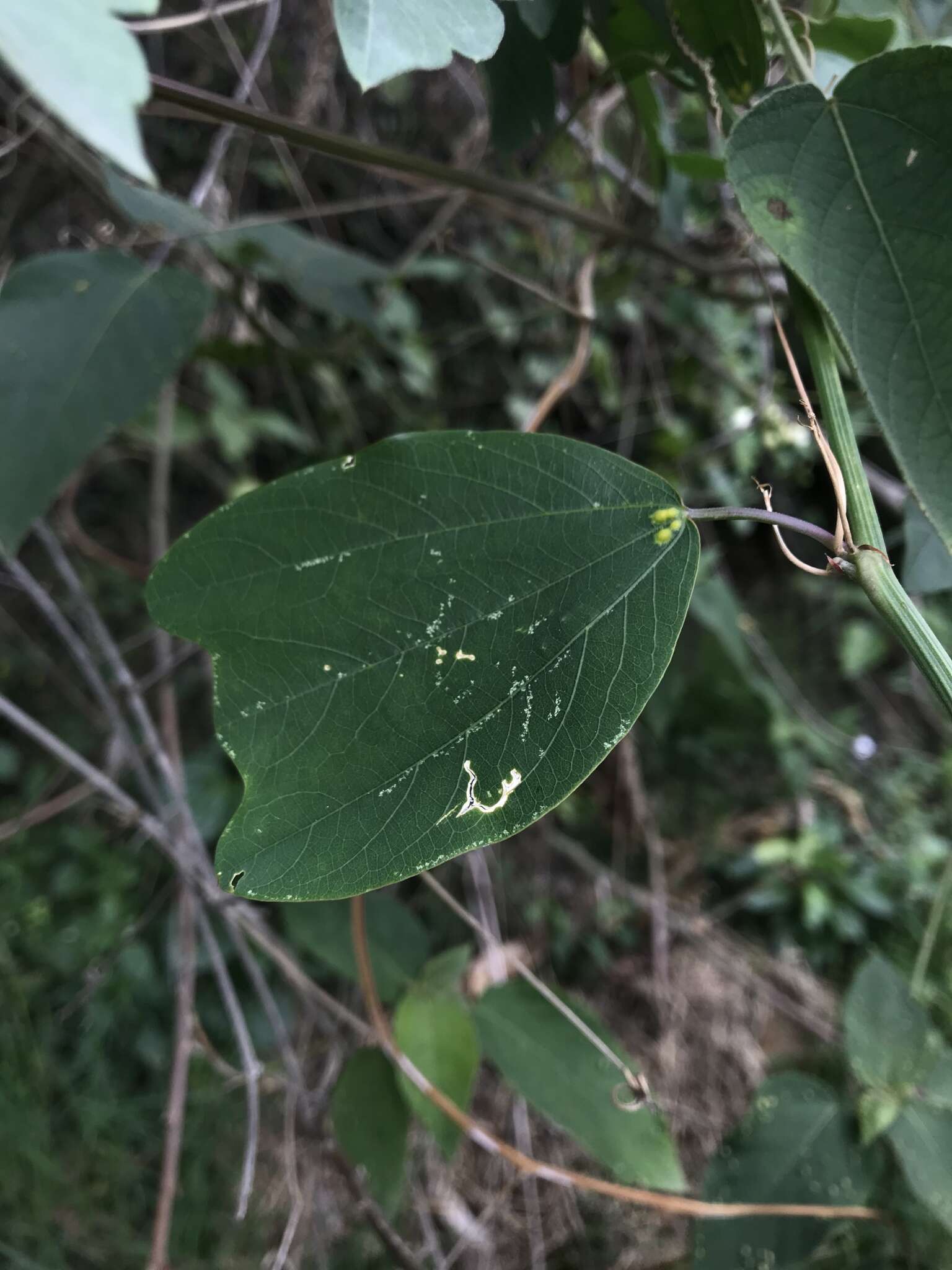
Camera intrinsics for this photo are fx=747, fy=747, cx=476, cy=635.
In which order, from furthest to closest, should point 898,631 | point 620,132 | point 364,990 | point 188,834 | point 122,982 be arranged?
point 122,982, point 620,132, point 188,834, point 364,990, point 898,631

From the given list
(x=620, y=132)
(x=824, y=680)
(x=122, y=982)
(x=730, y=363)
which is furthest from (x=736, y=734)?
(x=122, y=982)

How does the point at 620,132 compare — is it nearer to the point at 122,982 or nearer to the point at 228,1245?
the point at 122,982

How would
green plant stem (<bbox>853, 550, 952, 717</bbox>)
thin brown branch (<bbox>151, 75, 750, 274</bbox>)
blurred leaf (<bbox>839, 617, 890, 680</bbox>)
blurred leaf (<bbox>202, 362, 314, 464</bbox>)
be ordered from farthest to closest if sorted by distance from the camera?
blurred leaf (<bbox>839, 617, 890, 680</bbox>)
blurred leaf (<bbox>202, 362, 314, 464</bbox>)
thin brown branch (<bbox>151, 75, 750, 274</bbox>)
green plant stem (<bbox>853, 550, 952, 717</bbox>)

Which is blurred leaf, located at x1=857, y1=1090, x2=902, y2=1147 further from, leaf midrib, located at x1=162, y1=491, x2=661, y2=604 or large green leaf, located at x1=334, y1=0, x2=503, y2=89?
large green leaf, located at x1=334, y1=0, x2=503, y2=89

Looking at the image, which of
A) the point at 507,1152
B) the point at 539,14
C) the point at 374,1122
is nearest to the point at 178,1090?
the point at 374,1122

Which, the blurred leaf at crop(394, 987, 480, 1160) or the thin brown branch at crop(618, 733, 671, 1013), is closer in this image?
the blurred leaf at crop(394, 987, 480, 1160)

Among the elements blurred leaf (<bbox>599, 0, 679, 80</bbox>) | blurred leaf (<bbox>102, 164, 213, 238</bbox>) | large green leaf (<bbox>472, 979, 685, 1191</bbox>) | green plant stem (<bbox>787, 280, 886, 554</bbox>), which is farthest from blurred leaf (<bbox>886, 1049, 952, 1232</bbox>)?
blurred leaf (<bbox>102, 164, 213, 238</bbox>)

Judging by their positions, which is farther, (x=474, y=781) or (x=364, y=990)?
(x=364, y=990)
